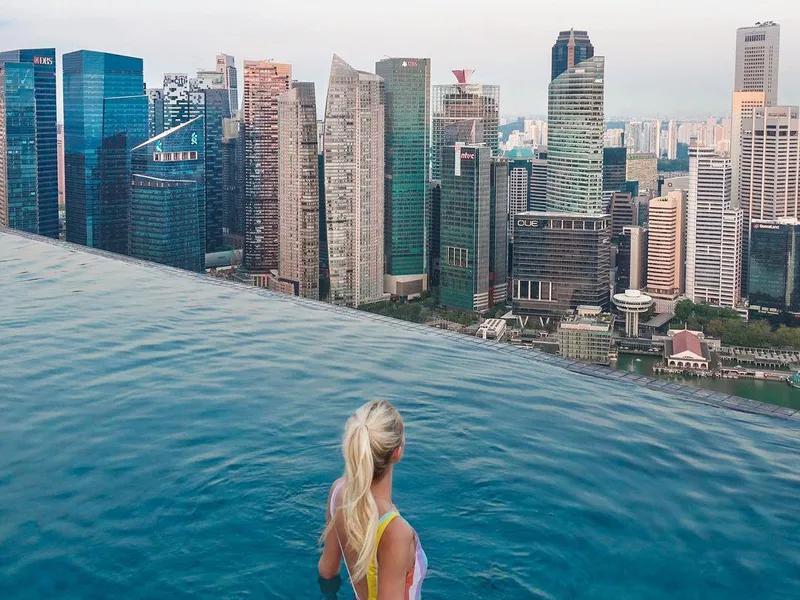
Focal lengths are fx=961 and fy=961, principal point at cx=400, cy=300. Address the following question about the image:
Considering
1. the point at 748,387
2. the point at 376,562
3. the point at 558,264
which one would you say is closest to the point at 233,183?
the point at 558,264

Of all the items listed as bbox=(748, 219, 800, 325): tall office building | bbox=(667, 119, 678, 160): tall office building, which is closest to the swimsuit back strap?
bbox=(748, 219, 800, 325): tall office building

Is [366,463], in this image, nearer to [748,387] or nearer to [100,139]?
[748,387]

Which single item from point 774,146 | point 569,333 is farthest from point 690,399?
point 774,146

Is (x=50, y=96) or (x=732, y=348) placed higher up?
(x=50, y=96)

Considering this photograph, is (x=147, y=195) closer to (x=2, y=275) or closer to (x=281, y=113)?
(x=281, y=113)

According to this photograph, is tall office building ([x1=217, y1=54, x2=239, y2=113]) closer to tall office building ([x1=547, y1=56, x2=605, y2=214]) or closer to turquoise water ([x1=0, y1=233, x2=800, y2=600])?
tall office building ([x1=547, y1=56, x2=605, y2=214])

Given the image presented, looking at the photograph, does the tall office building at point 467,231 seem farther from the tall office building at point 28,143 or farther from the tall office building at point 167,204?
the tall office building at point 28,143
